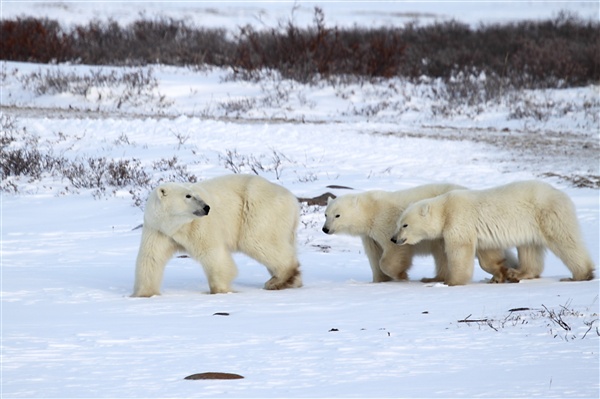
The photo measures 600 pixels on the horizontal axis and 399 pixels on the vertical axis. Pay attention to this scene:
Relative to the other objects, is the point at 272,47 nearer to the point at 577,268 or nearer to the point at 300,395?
the point at 577,268

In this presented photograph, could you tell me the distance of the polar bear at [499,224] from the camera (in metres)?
6.65

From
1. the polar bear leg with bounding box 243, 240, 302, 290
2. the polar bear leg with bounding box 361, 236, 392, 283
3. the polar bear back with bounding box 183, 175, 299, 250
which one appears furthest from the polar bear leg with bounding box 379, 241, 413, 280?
the polar bear back with bounding box 183, 175, 299, 250

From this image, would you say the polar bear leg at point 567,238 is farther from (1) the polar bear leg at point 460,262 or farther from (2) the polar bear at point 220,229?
(2) the polar bear at point 220,229

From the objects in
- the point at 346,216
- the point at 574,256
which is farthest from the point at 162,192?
the point at 574,256

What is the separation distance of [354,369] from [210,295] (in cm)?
283

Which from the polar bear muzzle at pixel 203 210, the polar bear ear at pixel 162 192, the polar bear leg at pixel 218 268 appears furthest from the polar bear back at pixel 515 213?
the polar bear ear at pixel 162 192

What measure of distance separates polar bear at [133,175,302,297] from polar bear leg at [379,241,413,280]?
0.64m

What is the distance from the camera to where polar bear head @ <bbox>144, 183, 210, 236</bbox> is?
21.0 ft

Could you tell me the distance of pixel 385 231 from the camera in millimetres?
7254

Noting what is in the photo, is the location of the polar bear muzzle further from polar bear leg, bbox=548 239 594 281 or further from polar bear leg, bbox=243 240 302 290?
polar bear leg, bbox=548 239 594 281

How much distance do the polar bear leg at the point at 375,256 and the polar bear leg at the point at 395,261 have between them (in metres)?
0.15

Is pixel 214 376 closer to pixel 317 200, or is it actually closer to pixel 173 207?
pixel 173 207

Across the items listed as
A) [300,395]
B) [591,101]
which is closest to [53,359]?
[300,395]

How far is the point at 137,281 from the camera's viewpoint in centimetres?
673
